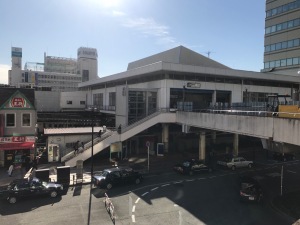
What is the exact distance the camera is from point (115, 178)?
23.9 meters

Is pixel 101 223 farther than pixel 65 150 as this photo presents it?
No

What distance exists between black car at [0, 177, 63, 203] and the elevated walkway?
9877mm

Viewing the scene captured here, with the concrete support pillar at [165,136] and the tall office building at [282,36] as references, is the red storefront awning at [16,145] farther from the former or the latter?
the tall office building at [282,36]

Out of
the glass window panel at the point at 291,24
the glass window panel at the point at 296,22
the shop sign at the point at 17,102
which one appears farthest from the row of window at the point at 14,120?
the glass window panel at the point at 291,24

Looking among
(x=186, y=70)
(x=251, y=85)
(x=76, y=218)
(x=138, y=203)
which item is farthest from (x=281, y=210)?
(x=251, y=85)

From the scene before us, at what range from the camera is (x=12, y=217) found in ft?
57.2

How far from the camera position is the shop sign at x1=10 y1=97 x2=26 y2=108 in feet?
99.5

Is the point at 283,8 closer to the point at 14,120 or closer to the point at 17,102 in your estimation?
the point at 17,102

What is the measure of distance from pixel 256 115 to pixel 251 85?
95.6ft

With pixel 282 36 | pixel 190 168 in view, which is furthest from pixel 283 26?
pixel 190 168

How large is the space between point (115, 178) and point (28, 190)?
710 centimetres

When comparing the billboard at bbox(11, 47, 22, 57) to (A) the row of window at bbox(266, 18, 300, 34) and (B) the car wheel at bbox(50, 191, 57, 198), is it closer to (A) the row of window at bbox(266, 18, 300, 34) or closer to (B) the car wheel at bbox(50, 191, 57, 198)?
(A) the row of window at bbox(266, 18, 300, 34)

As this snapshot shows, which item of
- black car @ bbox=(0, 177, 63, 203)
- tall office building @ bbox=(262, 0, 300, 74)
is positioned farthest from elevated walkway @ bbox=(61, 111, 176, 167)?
tall office building @ bbox=(262, 0, 300, 74)

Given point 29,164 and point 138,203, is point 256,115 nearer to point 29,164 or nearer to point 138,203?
point 138,203
